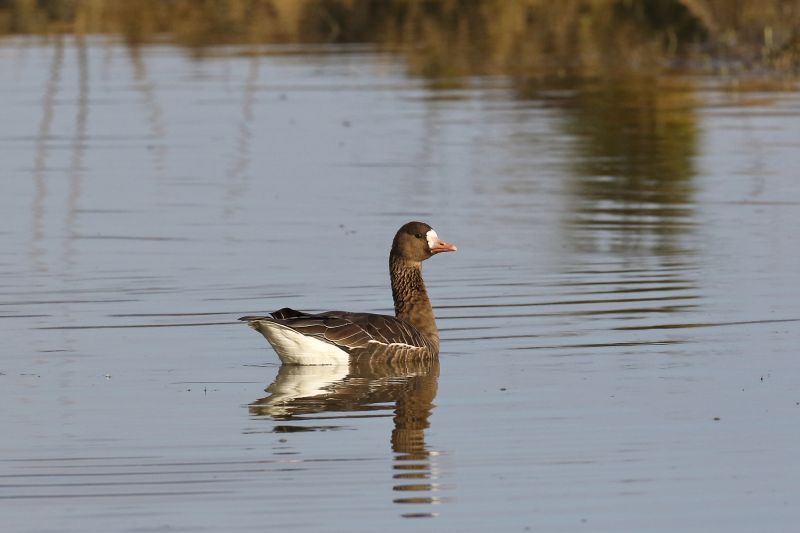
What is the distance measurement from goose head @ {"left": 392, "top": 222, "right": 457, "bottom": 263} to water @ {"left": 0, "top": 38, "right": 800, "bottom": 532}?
62 cm

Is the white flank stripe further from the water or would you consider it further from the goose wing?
the water

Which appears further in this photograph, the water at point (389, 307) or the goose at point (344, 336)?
the goose at point (344, 336)

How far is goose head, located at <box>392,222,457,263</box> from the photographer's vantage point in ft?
44.8

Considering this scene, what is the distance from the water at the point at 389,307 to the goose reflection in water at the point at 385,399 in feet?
0.11

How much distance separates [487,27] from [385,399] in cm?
2750

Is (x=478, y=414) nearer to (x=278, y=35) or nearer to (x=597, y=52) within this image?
(x=597, y=52)

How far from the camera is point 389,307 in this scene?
14453 mm

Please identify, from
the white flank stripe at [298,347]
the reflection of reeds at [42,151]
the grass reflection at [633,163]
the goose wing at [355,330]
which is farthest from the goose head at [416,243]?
the reflection of reeds at [42,151]

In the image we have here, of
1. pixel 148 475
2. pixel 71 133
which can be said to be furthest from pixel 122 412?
pixel 71 133

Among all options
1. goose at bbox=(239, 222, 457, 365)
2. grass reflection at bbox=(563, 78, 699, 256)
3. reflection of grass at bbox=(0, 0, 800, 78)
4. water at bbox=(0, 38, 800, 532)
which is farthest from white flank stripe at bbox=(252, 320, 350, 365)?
reflection of grass at bbox=(0, 0, 800, 78)

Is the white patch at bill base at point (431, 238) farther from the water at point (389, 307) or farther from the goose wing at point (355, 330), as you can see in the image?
the goose wing at point (355, 330)

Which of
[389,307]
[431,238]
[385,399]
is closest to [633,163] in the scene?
[389,307]

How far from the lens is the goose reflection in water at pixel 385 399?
922cm

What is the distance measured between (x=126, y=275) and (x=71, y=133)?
10141 mm
